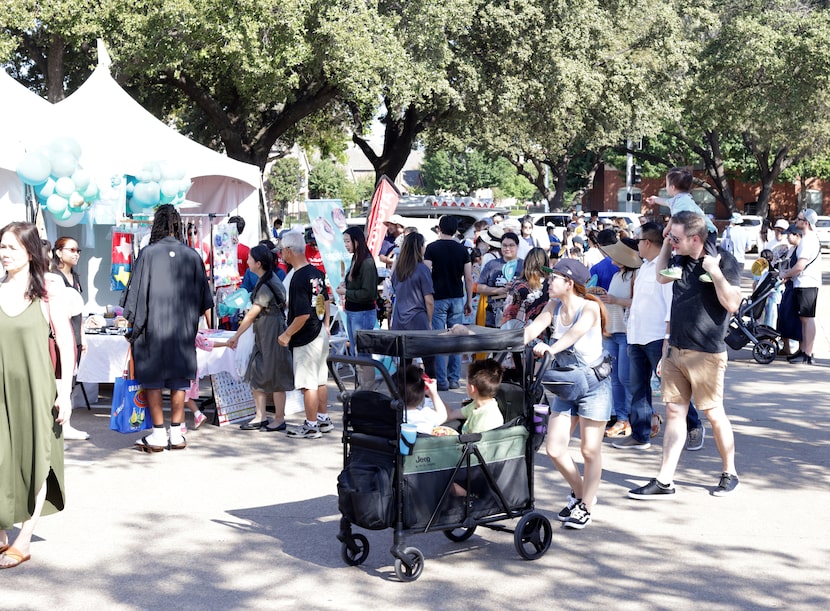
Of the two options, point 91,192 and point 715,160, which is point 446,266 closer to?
point 91,192

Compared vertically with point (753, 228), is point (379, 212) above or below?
below

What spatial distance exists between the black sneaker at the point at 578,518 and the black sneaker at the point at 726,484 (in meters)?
1.20

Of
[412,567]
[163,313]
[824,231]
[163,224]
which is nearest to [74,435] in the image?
[163,313]

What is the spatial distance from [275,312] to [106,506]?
8.74ft

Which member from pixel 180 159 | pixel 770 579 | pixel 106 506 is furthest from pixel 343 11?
pixel 770 579

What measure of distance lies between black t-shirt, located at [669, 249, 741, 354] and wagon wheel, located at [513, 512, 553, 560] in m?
1.74

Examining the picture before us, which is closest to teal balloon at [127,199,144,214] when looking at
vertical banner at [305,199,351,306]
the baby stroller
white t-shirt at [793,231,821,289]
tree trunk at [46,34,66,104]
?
vertical banner at [305,199,351,306]

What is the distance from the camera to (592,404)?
5.86m

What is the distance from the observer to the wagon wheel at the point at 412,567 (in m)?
5.03

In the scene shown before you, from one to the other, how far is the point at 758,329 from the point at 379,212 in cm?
501

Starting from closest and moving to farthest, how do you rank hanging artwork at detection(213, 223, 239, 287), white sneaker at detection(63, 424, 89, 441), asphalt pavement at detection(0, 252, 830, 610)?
asphalt pavement at detection(0, 252, 830, 610) → white sneaker at detection(63, 424, 89, 441) → hanging artwork at detection(213, 223, 239, 287)

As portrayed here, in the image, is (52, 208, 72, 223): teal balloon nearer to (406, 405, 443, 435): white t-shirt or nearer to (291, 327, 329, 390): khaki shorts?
(291, 327, 329, 390): khaki shorts

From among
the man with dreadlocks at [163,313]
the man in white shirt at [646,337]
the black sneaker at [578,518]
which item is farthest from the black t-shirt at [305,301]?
the black sneaker at [578,518]

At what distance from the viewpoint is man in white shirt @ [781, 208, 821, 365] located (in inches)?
486
